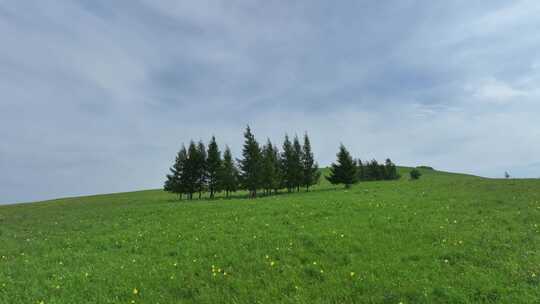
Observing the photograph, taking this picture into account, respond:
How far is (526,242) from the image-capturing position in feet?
27.6

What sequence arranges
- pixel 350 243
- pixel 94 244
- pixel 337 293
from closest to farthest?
pixel 337 293 < pixel 350 243 < pixel 94 244

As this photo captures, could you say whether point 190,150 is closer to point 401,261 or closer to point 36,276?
point 36,276

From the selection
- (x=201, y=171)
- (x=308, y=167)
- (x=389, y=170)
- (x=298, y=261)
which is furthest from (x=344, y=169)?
(x=389, y=170)

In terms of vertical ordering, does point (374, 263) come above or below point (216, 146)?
below

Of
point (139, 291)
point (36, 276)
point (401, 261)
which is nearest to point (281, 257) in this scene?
point (401, 261)

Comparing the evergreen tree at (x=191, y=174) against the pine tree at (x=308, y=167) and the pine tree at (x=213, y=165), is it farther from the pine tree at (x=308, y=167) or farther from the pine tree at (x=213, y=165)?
the pine tree at (x=308, y=167)

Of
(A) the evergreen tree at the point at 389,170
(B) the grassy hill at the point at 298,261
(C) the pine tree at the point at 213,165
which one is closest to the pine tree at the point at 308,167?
(C) the pine tree at the point at 213,165

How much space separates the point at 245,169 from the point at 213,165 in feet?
21.8

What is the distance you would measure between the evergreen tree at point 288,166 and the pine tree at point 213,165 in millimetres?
12095

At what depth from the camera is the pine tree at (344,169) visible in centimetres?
4922

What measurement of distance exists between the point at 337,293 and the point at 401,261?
2582 mm

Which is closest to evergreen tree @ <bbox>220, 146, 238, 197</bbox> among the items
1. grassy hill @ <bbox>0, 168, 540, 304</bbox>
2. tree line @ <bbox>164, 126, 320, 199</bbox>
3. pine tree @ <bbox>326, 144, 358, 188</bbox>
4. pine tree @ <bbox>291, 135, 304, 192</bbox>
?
tree line @ <bbox>164, 126, 320, 199</bbox>

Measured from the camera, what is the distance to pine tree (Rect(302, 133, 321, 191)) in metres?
51.9

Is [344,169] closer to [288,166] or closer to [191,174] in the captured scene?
[288,166]
